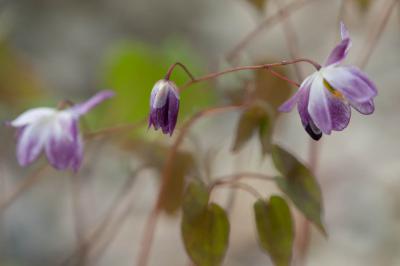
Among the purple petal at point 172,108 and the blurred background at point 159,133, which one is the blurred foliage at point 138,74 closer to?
the blurred background at point 159,133

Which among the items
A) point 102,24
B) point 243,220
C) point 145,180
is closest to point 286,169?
point 243,220

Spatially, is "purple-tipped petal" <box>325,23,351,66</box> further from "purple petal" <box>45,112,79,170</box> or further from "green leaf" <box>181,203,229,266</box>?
"purple petal" <box>45,112,79,170</box>

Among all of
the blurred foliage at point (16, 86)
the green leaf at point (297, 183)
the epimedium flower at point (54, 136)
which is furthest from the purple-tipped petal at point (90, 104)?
the blurred foliage at point (16, 86)

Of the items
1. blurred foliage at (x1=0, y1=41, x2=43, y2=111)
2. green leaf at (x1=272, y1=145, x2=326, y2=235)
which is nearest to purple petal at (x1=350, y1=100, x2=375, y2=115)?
green leaf at (x1=272, y1=145, x2=326, y2=235)

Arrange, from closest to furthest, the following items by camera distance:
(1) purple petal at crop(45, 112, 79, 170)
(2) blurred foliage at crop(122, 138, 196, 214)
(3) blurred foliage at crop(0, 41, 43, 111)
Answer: (1) purple petal at crop(45, 112, 79, 170) → (2) blurred foliage at crop(122, 138, 196, 214) → (3) blurred foliage at crop(0, 41, 43, 111)

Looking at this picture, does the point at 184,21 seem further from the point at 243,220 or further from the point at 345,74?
the point at 345,74
